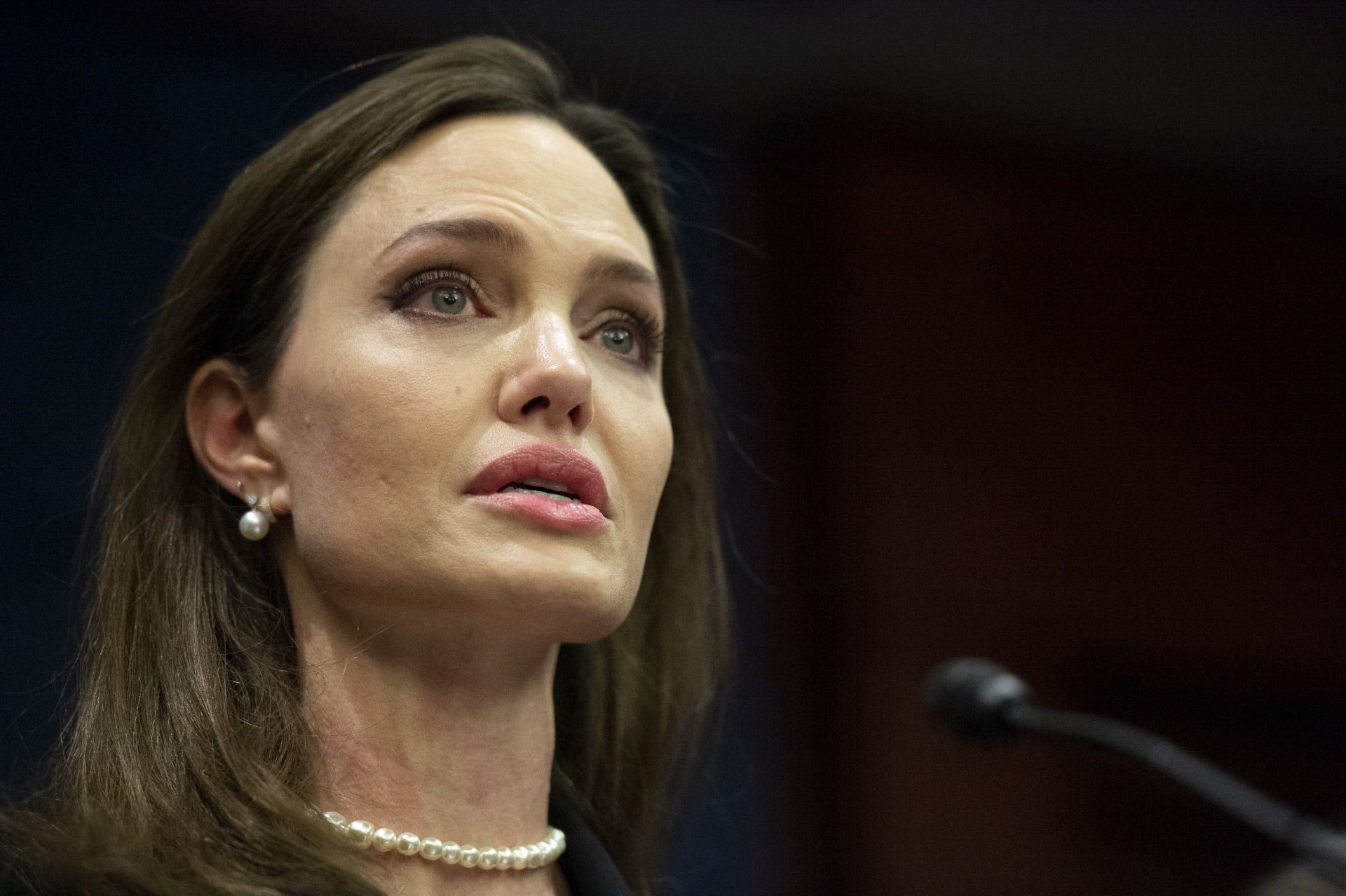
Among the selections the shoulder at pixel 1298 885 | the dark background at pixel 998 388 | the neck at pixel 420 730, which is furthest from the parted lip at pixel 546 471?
the dark background at pixel 998 388

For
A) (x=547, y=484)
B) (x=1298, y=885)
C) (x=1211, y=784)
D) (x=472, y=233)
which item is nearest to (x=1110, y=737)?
(x=1211, y=784)

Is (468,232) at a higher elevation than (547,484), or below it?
higher

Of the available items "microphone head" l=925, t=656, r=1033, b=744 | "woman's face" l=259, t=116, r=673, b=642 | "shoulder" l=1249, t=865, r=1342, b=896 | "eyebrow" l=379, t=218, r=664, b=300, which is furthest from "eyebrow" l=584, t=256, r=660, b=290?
"shoulder" l=1249, t=865, r=1342, b=896

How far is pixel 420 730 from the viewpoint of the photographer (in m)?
1.76

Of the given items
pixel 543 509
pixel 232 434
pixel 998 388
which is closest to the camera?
pixel 543 509

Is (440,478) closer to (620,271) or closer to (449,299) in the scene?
(449,299)

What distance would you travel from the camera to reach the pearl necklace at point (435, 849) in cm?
169

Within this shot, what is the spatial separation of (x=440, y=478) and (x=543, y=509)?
12 cm

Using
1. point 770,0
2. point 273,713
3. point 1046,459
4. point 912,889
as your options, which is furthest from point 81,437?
point 1046,459

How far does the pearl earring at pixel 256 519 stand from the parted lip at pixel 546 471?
288 mm

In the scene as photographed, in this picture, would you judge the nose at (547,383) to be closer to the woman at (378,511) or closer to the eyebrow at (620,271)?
the woman at (378,511)

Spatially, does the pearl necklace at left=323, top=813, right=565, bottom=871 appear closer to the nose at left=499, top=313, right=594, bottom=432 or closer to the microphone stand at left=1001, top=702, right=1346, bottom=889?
the nose at left=499, top=313, right=594, bottom=432

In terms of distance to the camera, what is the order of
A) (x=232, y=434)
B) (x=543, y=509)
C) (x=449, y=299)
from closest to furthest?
1. (x=543, y=509)
2. (x=449, y=299)
3. (x=232, y=434)

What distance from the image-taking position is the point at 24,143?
110 inches
